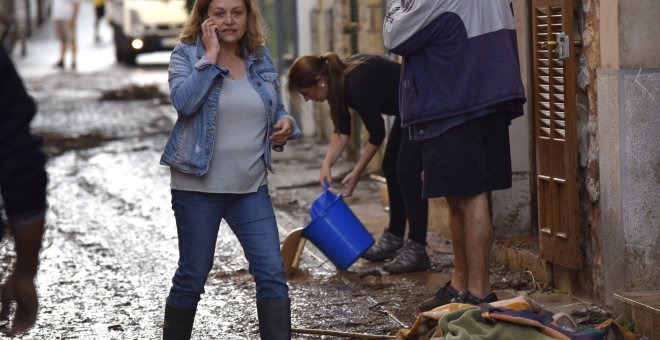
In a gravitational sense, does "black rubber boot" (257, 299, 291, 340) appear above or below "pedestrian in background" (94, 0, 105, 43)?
above

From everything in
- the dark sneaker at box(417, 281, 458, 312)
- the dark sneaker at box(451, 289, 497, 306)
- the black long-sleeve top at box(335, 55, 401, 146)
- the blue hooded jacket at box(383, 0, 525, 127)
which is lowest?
the dark sneaker at box(417, 281, 458, 312)

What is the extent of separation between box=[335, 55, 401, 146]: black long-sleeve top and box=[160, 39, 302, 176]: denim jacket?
6.89ft

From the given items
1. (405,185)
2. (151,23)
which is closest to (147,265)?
(405,185)

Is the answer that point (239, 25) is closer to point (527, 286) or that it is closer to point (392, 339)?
point (392, 339)

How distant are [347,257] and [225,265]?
103 centimetres

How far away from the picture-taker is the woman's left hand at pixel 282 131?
5.32 metres

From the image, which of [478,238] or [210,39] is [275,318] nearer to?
[210,39]

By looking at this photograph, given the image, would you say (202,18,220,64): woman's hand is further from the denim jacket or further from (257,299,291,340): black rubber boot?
(257,299,291,340): black rubber boot

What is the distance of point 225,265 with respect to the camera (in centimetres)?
831

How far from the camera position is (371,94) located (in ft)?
24.7

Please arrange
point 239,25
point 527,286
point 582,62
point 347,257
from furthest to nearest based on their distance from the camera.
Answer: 1. point 347,257
2. point 527,286
3. point 582,62
4. point 239,25

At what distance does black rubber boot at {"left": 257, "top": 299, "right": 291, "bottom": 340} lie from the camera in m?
5.32

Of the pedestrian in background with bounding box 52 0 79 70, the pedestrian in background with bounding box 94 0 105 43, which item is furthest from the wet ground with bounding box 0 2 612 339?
the pedestrian in background with bounding box 94 0 105 43

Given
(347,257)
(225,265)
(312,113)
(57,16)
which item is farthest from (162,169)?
(57,16)
